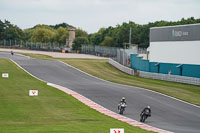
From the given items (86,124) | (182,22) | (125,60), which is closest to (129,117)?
(86,124)

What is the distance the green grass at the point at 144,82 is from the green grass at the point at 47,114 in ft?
36.7

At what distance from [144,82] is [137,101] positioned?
61.4 feet

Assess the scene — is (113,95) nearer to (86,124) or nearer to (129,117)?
(129,117)

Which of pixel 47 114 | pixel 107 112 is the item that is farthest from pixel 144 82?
pixel 47 114

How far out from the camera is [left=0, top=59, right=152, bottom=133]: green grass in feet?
78.3

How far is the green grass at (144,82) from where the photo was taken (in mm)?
45891

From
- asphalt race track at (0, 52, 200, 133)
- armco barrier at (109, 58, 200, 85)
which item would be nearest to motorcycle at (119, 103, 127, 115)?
asphalt race track at (0, 52, 200, 133)

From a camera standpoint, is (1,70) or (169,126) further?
(1,70)

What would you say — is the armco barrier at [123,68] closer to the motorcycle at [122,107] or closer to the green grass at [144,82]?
the green grass at [144,82]

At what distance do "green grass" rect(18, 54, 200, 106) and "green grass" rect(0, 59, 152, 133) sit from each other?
11.2m

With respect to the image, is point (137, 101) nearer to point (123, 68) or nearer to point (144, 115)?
point (144, 115)

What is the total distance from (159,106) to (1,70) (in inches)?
1257

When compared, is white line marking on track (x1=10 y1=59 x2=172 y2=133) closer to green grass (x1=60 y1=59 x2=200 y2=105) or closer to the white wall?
green grass (x1=60 y1=59 x2=200 y2=105)

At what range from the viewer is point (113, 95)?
43156 millimetres
